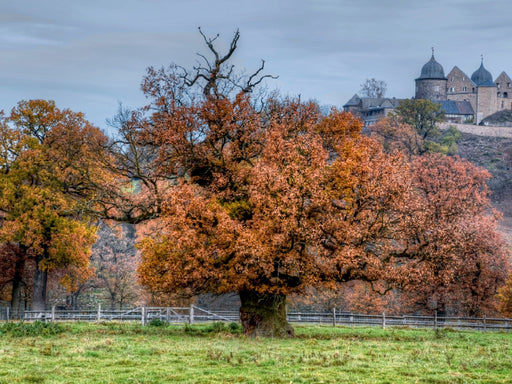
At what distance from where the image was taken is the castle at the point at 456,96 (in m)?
152

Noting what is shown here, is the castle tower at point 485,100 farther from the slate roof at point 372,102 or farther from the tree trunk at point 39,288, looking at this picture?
the tree trunk at point 39,288

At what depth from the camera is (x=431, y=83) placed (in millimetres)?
155000

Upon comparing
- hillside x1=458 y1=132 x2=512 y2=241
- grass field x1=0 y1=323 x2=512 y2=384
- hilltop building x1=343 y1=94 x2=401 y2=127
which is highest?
hilltop building x1=343 y1=94 x2=401 y2=127

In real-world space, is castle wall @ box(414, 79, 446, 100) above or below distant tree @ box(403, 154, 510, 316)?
above

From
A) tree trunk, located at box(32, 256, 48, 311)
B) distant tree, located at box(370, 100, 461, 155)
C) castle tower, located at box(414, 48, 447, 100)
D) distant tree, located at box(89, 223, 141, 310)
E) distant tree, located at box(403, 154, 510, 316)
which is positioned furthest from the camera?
castle tower, located at box(414, 48, 447, 100)

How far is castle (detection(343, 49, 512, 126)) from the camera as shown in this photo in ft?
499

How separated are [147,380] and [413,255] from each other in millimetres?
16888

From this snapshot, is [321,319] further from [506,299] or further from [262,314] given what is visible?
[262,314]

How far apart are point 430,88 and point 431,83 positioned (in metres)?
1.11

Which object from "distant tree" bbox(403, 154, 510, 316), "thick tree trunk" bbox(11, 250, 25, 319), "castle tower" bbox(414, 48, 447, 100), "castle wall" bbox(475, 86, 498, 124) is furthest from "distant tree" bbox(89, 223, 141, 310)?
"castle wall" bbox(475, 86, 498, 124)

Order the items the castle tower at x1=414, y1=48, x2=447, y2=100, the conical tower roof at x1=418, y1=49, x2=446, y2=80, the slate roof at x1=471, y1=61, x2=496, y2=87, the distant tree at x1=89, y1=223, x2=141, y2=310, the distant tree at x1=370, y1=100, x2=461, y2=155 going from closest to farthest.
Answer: the distant tree at x1=89, y1=223, x2=141, y2=310 < the distant tree at x1=370, y1=100, x2=461, y2=155 < the castle tower at x1=414, y1=48, x2=447, y2=100 < the conical tower roof at x1=418, y1=49, x2=446, y2=80 < the slate roof at x1=471, y1=61, x2=496, y2=87

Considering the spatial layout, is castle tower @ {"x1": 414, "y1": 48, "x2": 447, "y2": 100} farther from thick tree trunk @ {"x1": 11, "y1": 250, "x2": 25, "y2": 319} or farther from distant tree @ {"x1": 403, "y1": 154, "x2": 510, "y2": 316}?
thick tree trunk @ {"x1": 11, "y1": 250, "x2": 25, "y2": 319}

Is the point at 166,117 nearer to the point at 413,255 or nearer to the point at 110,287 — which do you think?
the point at 413,255

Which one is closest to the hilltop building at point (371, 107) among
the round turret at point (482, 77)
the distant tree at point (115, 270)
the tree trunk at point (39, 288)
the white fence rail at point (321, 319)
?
the round turret at point (482, 77)
